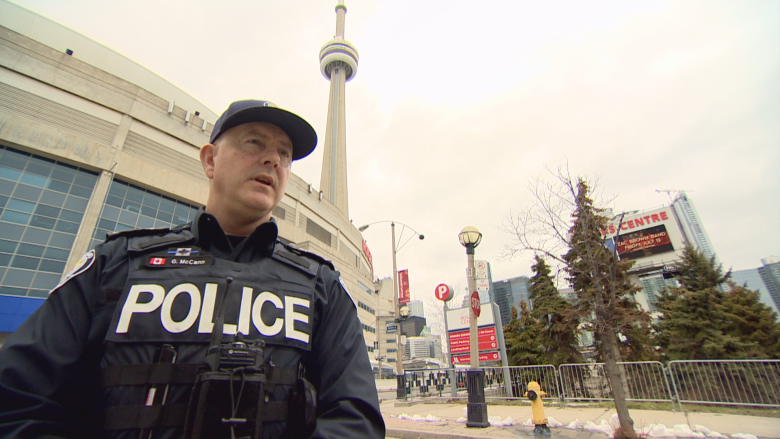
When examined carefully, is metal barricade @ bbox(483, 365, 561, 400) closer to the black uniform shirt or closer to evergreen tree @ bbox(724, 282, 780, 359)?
evergreen tree @ bbox(724, 282, 780, 359)

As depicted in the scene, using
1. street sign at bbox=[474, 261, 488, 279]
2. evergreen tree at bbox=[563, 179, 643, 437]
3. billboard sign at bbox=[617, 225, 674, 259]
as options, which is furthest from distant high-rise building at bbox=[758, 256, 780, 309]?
evergreen tree at bbox=[563, 179, 643, 437]

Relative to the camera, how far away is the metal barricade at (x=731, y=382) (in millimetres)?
8750

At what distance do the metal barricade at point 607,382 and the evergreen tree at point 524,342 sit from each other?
19.3 ft

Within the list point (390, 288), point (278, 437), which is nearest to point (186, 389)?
point (278, 437)

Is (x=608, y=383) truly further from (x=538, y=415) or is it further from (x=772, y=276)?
(x=772, y=276)

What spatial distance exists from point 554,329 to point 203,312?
19.1m

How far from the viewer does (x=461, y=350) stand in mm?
17344

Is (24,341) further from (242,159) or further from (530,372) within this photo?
(530,372)

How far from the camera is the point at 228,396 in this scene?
118cm

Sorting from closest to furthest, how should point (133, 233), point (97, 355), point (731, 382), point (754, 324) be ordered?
point (97, 355)
point (133, 233)
point (731, 382)
point (754, 324)

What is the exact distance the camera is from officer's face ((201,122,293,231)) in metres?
1.85

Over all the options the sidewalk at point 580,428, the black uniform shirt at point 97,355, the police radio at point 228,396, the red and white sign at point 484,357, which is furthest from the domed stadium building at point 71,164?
the police radio at point 228,396

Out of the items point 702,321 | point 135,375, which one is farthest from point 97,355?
point 702,321

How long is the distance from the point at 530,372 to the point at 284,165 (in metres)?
15.4
